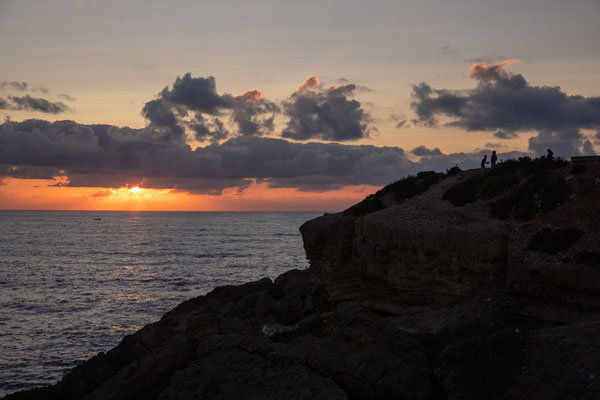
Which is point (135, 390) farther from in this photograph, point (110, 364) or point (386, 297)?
point (386, 297)

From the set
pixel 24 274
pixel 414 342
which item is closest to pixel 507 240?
pixel 414 342

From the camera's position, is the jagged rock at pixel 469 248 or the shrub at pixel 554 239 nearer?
the jagged rock at pixel 469 248

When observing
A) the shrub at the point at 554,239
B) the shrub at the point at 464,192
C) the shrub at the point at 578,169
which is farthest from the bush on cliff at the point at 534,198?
the shrub at the point at 554,239

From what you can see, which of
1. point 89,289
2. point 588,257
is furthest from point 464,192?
point 89,289

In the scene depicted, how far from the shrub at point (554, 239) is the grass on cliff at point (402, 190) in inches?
436

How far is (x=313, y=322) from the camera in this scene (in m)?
22.2

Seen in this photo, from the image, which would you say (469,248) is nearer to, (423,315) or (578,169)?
(423,315)

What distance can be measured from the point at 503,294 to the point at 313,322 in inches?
→ 326

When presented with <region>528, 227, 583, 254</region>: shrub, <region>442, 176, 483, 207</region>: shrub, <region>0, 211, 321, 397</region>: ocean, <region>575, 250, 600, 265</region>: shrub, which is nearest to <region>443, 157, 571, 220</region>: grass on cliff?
<region>442, 176, 483, 207</region>: shrub

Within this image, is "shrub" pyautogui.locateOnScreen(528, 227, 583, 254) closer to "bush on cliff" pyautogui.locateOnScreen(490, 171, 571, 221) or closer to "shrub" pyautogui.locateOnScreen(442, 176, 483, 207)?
"bush on cliff" pyautogui.locateOnScreen(490, 171, 571, 221)

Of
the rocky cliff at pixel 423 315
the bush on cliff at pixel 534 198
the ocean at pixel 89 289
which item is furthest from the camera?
the ocean at pixel 89 289

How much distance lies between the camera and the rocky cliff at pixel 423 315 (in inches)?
506

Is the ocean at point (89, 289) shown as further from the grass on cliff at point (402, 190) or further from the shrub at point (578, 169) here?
the shrub at point (578, 169)

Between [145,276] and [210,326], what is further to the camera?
[145,276]
